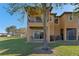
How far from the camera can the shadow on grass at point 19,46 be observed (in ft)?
21.2

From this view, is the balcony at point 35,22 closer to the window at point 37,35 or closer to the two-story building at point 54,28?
the two-story building at point 54,28

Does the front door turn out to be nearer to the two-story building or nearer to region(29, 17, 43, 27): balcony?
the two-story building

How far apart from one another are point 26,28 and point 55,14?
0.66 m

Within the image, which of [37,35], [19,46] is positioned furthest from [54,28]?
[19,46]

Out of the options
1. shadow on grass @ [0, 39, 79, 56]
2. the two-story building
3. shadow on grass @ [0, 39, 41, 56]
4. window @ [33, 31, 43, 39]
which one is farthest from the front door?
shadow on grass @ [0, 39, 41, 56]

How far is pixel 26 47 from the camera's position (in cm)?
652

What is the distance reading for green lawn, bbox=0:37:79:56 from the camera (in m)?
6.45

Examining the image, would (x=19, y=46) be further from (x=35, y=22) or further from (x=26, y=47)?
(x=35, y=22)

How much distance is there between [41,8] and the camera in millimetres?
6488

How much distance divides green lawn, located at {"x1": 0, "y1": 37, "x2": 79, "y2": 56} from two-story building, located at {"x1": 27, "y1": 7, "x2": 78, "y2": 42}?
0.35ft

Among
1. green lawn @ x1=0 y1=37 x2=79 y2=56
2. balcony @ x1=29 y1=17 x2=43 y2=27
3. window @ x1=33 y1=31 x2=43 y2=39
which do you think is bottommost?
green lawn @ x1=0 y1=37 x2=79 y2=56

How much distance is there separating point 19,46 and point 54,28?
2.64ft

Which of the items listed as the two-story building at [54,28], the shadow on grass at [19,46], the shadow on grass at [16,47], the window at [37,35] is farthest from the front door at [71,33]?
the shadow on grass at [16,47]

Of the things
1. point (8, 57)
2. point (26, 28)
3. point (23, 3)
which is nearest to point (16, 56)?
point (8, 57)
